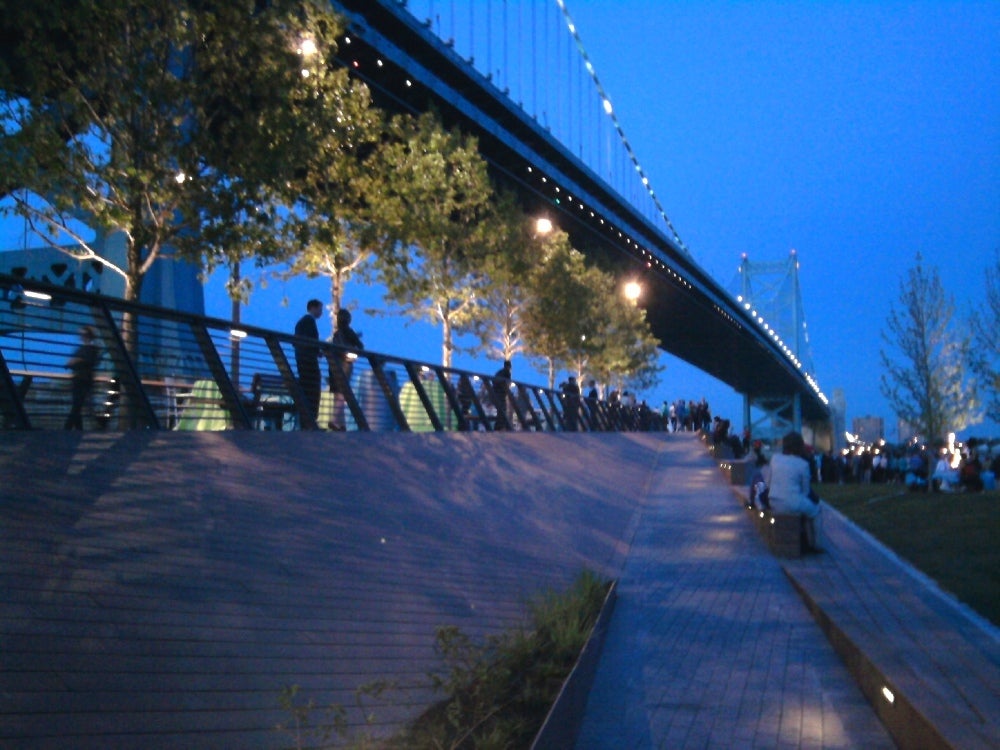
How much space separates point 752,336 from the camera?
233 ft

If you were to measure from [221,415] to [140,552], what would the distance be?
15.6 ft

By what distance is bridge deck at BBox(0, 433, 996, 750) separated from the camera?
458 centimetres

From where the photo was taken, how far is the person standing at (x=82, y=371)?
26.6ft

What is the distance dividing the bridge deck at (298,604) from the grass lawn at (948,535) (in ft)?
2.42

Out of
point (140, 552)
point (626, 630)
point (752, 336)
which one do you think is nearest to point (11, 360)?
point (140, 552)

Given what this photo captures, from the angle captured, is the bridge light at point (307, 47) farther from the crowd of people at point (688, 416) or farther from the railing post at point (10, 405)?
the crowd of people at point (688, 416)

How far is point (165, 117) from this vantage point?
46.1 ft

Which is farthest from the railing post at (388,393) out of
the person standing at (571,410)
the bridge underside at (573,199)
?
the person standing at (571,410)

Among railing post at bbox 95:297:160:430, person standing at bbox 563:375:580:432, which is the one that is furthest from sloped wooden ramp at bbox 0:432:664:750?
person standing at bbox 563:375:580:432

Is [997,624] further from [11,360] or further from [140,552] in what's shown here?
[11,360]

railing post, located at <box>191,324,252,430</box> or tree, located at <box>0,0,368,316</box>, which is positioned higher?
tree, located at <box>0,0,368,316</box>

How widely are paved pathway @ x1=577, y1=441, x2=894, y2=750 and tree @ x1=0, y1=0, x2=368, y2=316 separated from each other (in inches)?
271

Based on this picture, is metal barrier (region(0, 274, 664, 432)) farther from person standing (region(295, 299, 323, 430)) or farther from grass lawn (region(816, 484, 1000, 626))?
grass lawn (region(816, 484, 1000, 626))

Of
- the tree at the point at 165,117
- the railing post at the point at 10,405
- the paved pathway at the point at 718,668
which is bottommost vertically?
the paved pathway at the point at 718,668
